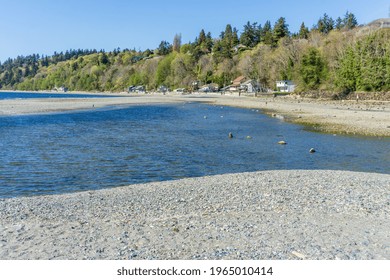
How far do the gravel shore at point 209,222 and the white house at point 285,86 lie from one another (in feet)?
382

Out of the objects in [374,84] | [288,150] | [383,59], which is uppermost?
[383,59]

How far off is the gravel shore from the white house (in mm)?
116439

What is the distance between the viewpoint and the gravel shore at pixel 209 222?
8258mm

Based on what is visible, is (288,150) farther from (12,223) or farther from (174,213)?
(12,223)

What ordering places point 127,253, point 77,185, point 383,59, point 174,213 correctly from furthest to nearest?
1. point 383,59
2. point 77,185
3. point 174,213
4. point 127,253

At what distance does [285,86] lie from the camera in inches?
5197

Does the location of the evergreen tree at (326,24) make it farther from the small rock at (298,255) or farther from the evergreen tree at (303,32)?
the small rock at (298,255)

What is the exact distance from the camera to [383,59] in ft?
276

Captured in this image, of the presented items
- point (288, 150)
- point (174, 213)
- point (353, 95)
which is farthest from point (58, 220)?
point (353, 95)

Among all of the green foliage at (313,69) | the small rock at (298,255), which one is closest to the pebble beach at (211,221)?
the small rock at (298,255)

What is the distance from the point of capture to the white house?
422 ft

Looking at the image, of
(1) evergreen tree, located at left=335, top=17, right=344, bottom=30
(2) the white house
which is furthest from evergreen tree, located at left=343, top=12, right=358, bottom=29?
(2) the white house

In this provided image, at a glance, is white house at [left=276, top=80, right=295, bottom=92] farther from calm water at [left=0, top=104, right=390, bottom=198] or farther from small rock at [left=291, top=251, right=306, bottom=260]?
small rock at [left=291, top=251, right=306, bottom=260]
